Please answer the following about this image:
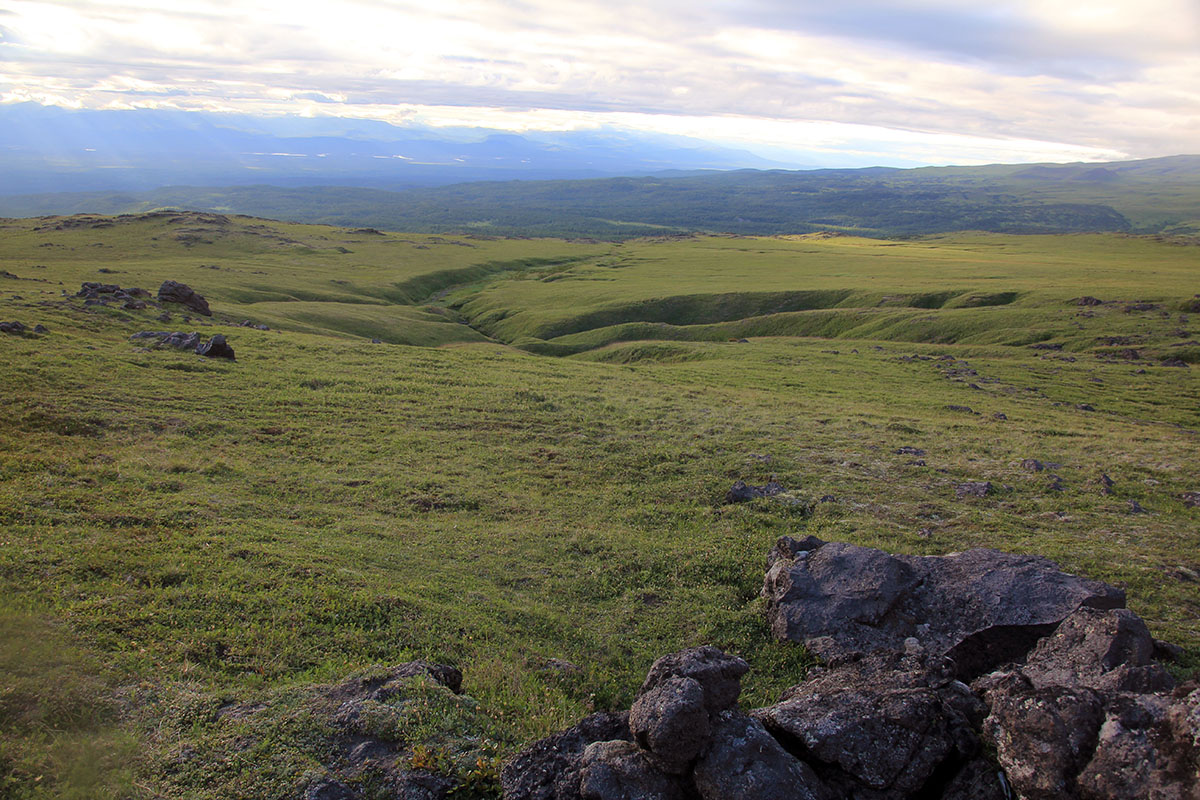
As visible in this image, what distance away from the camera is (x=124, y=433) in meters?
23.8

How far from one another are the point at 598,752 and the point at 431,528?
1267 cm

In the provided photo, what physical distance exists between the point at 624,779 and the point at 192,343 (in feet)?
128

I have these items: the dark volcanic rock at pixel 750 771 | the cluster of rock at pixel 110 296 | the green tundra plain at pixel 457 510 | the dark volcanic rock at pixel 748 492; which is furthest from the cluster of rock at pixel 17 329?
the dark volcanic rock at pixel 750 771

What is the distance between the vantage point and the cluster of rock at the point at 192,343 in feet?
120

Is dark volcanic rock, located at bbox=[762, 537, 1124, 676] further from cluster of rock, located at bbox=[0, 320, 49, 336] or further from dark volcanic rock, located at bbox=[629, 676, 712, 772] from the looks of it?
cluster of rock, located at bbox=[0, 320, 49, 336]

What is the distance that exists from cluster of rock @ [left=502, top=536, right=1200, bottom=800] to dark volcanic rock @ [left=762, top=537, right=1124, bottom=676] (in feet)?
2.59

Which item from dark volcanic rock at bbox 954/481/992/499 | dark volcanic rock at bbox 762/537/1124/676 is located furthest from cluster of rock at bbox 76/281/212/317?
dark volcanic rock at bbox 954/481/992/499

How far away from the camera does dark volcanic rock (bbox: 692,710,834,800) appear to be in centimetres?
827

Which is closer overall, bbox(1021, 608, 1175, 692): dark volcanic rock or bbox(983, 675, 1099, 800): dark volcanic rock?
bbox(983, 675, 1099, 800): dark volcanic rock

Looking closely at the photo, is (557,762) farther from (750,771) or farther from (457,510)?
(457,510)

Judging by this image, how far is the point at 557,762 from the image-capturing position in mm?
9094

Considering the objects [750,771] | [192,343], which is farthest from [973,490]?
[192,343]

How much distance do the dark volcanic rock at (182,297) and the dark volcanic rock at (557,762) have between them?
53.6m

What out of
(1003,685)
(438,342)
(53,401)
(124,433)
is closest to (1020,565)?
(1003,685)
